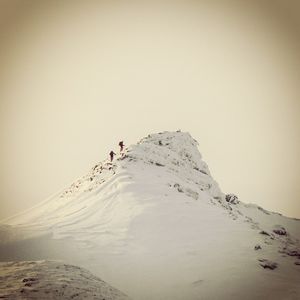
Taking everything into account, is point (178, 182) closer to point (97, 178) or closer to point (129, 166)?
point (129, 166)

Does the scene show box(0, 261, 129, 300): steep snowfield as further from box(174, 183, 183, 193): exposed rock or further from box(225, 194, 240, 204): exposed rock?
box(225, 194, 240, 204): exposed rock

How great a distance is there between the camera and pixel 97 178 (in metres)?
46.1

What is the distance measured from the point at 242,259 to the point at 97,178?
18274 millimetres

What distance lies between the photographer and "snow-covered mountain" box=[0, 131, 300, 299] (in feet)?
101

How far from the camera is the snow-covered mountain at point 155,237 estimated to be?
101 ft

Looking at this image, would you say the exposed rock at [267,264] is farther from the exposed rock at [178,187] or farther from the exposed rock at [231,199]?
the exposed rock at [231,199]

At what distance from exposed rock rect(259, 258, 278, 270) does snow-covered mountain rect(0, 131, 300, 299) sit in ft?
0.28

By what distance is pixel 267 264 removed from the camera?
33250 millimetres

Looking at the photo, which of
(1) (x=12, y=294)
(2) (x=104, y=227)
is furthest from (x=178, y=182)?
(1) (x=12, y=294)

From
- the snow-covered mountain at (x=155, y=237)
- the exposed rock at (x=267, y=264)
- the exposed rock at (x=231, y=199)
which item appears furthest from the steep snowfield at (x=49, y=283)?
the exposed rock at (x=231, y=199)

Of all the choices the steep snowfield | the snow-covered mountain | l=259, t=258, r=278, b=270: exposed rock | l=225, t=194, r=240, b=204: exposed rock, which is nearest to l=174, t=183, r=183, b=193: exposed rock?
the snow-covered mountain

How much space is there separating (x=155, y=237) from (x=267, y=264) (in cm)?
909

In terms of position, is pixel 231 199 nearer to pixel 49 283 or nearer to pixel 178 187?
pixel 178 187

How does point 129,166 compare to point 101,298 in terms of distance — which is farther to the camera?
point 129,166
